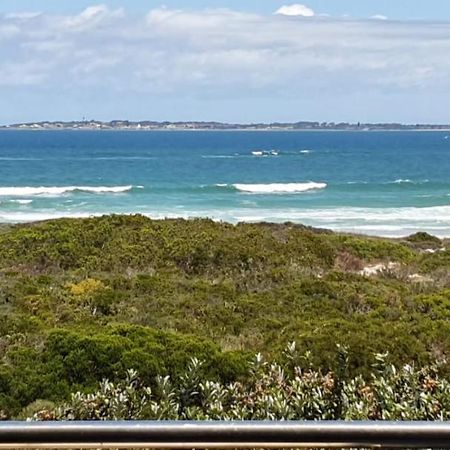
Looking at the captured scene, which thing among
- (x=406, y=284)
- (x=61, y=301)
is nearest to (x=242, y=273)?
(x=406, y=284)

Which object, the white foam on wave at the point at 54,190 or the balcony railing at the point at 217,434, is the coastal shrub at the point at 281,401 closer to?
the balcony railing at the point at 217,434

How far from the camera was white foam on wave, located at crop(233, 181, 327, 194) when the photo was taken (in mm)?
51934

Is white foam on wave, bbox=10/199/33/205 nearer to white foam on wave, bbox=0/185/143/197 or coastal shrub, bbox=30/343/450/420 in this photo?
white foam on wave, bbox=0/185/143/197

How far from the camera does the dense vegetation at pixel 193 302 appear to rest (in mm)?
7199

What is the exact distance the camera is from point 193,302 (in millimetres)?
10320

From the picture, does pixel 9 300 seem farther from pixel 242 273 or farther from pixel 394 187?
pixel 394 187

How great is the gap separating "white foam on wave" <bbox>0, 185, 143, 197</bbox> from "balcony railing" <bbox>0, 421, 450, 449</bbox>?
47807 millimetres

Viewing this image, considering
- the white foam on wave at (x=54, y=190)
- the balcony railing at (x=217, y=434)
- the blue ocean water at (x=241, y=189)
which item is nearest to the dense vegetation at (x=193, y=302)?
the balcony railing at (x=217, y=434)

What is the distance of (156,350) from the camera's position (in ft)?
24.0

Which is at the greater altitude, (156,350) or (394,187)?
(156,350)

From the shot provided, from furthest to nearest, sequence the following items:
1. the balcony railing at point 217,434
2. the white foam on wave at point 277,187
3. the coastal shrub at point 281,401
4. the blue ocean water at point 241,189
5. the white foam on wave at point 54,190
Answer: the white foam on wave at point 277,187
the white foam on wave at point 54,190
the blue ocean water at point 241,189
the coastal shrub at point 281,401
the balcony railing at point 217,434

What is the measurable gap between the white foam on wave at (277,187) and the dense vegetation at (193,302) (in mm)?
34011

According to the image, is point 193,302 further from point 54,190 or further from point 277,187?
point 277,187

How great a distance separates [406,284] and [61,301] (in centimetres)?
524
